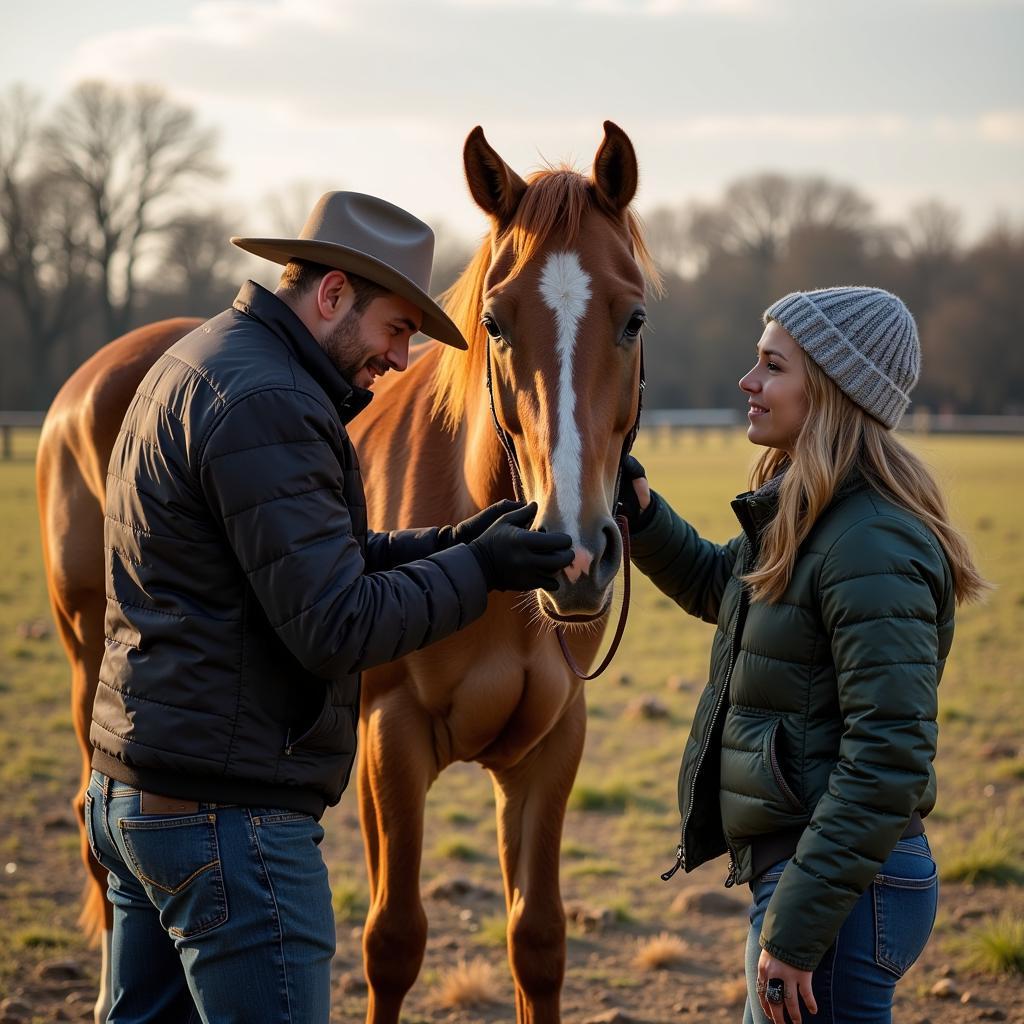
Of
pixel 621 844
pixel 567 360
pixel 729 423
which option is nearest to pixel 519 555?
pixel 567 360

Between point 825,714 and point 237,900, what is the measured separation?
4.04 feet

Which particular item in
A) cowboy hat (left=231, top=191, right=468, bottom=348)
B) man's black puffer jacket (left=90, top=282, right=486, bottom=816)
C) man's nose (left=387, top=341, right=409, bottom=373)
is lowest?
man's black puffer jacket (left=90, top=282, right=486, bottom=816)

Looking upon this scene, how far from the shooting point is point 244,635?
2.12 meters

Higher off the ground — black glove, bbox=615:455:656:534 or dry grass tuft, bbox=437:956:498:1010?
black glove, bbox=615:455:656:534

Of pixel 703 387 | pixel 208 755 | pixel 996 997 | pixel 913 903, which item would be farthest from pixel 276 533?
pixel 703 387

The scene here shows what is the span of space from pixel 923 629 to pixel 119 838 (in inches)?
64.4

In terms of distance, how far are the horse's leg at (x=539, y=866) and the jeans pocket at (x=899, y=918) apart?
142cm

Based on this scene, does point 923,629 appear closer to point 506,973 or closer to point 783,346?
point 783,346

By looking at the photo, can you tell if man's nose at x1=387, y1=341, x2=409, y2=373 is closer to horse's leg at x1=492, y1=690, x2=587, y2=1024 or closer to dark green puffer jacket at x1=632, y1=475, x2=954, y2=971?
dark green puffer jacket at x1=632, y1=475, x2=954, y2=971

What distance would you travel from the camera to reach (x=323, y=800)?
2295mm

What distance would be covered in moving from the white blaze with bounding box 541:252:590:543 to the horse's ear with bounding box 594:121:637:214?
0.95 feet

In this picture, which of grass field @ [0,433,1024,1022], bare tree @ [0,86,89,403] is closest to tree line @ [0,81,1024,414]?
bare tree @ [0,86,89,403]

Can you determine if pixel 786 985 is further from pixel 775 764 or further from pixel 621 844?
pixel 621 844

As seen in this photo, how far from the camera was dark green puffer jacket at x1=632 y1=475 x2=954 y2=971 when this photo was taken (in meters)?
2.09
